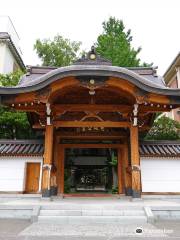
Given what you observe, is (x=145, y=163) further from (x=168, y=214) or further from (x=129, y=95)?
(x=168, y=214)

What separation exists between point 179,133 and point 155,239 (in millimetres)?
14042

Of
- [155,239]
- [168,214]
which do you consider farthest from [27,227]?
[168,214]

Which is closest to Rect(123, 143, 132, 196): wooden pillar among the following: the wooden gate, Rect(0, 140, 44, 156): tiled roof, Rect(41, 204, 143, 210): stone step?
Rect(41, 204, 143, 210): stone step

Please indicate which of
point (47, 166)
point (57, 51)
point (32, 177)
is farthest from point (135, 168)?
point (57, 51)

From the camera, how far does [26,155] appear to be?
38.5 ft

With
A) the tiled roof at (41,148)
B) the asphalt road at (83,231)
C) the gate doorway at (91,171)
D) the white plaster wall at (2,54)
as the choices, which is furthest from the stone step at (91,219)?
the white plaster wall at (2,54)

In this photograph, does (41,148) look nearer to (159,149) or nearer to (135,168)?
(135,168)

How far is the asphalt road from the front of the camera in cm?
523

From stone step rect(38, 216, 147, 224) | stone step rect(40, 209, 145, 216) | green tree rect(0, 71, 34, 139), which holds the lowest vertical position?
stone step rect(38, 216, 147, 224)

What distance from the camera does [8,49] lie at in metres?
20.5

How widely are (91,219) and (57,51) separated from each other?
20602mm

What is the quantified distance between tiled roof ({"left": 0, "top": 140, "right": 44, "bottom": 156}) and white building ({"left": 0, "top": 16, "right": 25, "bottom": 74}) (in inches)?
351

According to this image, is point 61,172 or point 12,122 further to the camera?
point 12,122

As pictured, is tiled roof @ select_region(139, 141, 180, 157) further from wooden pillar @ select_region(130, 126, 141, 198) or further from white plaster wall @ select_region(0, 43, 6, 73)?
white plaster wall @ select_region(0, 43, 6, 73)
